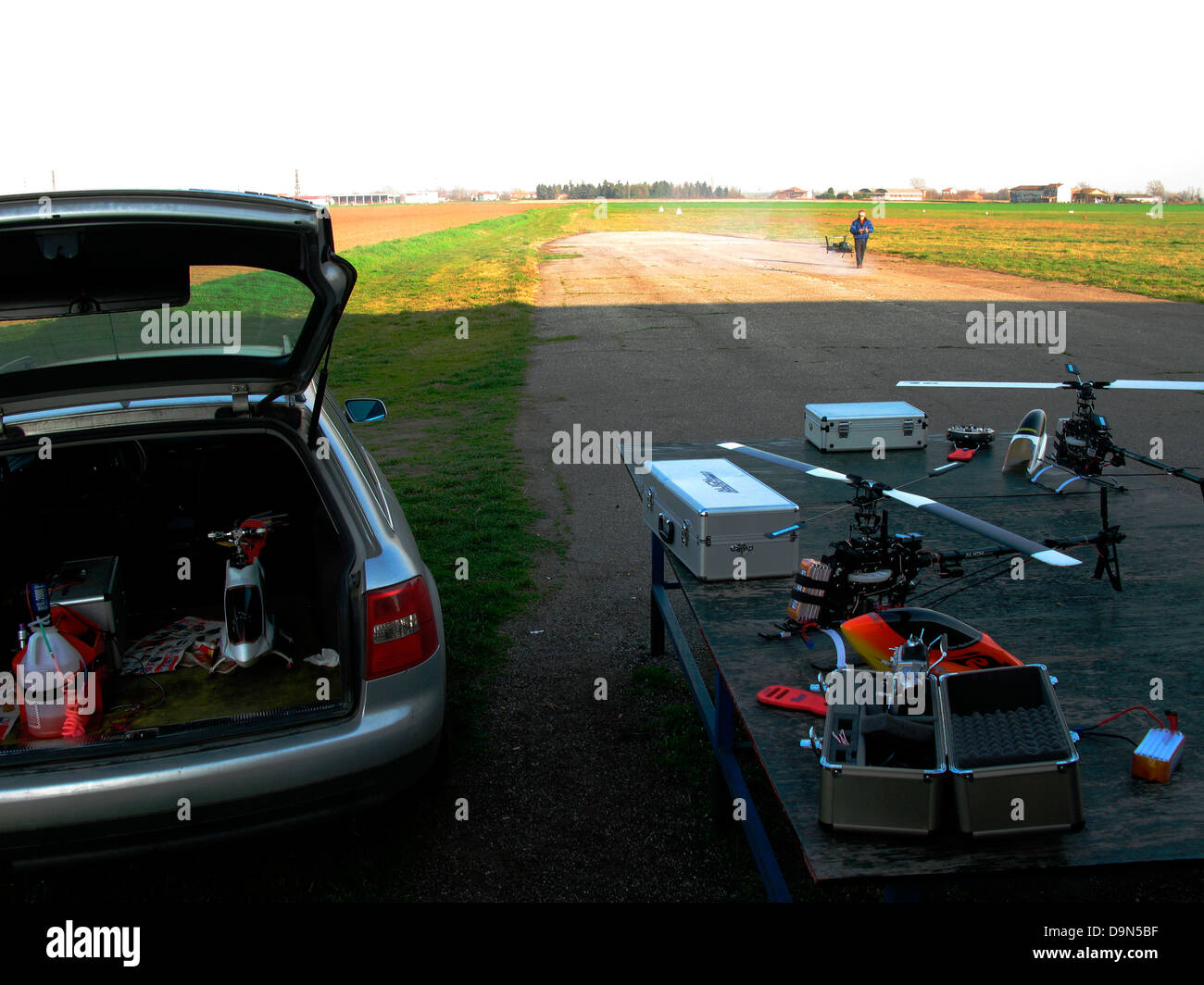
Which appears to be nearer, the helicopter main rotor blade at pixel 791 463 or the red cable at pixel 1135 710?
the red cable at pixel 1135 710

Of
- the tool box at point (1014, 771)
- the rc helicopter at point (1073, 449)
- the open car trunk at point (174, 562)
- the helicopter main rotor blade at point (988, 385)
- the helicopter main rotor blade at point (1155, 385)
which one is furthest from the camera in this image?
the helicopter main rotor blade at point (988, 385)

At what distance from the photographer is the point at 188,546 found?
4.58 m

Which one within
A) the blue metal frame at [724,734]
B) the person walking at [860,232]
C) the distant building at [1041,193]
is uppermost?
the distant building at [1041,193]

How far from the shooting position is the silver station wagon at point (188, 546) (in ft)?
9.30

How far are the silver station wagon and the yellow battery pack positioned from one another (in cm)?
223

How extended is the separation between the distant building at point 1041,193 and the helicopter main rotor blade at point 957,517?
435 feet

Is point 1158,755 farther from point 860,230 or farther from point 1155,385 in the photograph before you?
point 860,230

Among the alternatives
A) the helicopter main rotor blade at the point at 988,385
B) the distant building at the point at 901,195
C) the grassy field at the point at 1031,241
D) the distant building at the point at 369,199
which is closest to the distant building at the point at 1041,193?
the distant building at the point at 901,195

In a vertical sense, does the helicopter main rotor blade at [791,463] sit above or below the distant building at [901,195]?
below

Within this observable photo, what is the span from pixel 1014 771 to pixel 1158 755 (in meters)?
0.58

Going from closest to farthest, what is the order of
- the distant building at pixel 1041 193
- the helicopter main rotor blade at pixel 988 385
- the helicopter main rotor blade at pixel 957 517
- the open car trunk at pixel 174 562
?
the helicopter main rotor blade at pixel 957 517, the open car trunk at pixel 174 562, the helicopter main rotor blade at pixel 988 385, the distant building at pixel 1041 193

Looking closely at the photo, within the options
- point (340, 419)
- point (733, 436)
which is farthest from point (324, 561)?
point (733, 436)

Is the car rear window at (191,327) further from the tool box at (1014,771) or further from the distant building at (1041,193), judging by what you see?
the distant building at (1041,193)
